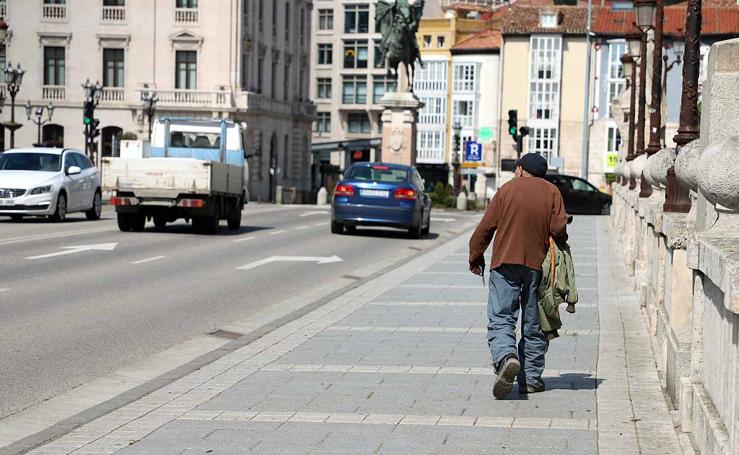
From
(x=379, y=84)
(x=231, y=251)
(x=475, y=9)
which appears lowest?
(x=231, y=251)

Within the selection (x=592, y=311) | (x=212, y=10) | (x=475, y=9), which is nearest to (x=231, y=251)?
(x=592, y=311)

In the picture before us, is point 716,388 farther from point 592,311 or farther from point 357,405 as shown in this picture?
point 592,311

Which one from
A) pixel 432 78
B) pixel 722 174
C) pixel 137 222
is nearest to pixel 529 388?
pixel 722 174

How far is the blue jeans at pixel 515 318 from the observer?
908 cm

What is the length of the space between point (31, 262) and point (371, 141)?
9830cm

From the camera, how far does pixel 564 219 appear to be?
30.3ft

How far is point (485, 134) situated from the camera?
111 meters

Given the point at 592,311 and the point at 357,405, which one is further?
the point at 592,311

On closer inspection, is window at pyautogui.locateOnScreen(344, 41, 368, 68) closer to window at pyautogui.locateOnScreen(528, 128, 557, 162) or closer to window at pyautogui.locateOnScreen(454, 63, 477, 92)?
window at pyautogui.locateOnScreen(454, 63, 477, 92)

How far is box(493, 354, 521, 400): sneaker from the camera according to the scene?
875cm

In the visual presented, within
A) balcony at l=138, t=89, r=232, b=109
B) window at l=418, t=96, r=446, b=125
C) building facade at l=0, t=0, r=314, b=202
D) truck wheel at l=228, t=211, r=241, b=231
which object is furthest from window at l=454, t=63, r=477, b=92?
truck wheel at l=228, t=211, r=241, b=231

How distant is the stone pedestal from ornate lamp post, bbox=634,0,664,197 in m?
29.2

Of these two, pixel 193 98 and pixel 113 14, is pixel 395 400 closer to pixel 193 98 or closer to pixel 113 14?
pixel 193 98

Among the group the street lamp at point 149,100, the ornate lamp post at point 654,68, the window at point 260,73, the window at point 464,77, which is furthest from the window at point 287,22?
the ornate lamp post at point 654,68
